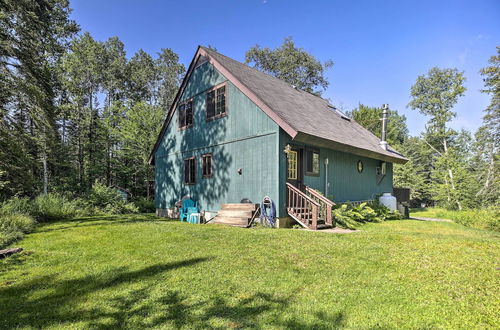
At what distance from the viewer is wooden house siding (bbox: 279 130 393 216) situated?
9.02m

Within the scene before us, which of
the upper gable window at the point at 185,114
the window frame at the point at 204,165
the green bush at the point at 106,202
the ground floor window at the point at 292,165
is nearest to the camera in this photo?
the ground floor window at the point at 292,165

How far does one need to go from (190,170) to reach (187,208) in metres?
1.84

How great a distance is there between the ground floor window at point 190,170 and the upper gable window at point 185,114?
178cm

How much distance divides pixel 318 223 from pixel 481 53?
63.1 ft

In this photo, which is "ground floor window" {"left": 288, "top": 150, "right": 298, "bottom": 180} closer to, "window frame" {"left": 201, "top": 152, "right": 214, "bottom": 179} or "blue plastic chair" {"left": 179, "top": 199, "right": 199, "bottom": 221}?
"window frame" {"left": 201, "top": 152, "right": 214, "bottom": 179}

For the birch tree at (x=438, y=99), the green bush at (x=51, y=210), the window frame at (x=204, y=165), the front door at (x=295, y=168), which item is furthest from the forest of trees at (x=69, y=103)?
the birch tree at (x=438, y=99)

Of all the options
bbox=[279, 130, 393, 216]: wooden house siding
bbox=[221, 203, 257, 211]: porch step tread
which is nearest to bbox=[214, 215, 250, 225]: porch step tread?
bbox=[221, 203, 257, 211]: porch step tread

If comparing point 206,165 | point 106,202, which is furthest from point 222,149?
point 106,202

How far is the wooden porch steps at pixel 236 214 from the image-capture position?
9.21 metres

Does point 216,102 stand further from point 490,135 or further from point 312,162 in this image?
point 490,135

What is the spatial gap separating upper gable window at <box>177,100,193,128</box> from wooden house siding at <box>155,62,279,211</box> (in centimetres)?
30

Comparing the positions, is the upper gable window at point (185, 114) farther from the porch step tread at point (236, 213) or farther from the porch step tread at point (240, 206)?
the porch step tread at point (236, 213)

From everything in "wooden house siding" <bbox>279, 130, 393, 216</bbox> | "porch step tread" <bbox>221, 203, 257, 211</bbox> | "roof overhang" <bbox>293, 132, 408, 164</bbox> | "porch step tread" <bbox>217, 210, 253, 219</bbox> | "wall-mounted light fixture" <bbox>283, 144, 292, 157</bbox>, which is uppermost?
"roof overhang" <bbox>293, 132, 408, 164</bbox>

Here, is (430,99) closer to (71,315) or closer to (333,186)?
(333,186)
